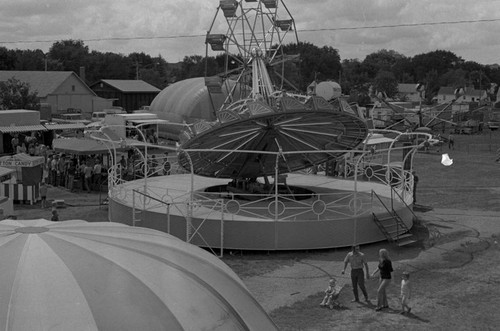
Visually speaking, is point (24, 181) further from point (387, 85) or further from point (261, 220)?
point (387, 85)

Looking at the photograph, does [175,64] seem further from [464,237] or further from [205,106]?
[464,237]

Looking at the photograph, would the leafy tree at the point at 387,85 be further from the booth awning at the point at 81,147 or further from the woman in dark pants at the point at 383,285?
the woman in dark pants at the point at 383,285

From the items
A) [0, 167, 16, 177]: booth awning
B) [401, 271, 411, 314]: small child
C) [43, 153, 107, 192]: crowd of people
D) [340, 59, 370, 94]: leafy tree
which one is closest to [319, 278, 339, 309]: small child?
[401, 271, 411, 314]: small child

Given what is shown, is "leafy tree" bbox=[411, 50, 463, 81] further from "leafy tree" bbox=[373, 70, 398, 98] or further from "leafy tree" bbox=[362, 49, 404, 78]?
"leafy tree" bbox=[373, 70, 398, 98]

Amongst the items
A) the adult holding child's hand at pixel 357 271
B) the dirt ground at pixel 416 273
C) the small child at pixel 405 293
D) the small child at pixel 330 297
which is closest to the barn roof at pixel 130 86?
the dirt ground at pixel 416 273

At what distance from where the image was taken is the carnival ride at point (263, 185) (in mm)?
19875

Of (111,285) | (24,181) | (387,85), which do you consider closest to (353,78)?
(387,85)

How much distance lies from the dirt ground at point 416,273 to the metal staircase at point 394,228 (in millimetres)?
327

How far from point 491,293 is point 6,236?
12432 millimetres

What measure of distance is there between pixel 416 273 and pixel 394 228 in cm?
352

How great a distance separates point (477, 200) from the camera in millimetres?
28984

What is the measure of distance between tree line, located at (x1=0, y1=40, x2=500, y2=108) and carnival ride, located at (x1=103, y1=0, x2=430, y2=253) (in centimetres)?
5095

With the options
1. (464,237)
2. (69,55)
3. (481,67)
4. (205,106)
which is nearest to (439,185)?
(464,237)

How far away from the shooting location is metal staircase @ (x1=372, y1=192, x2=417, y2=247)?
20.5 meters
